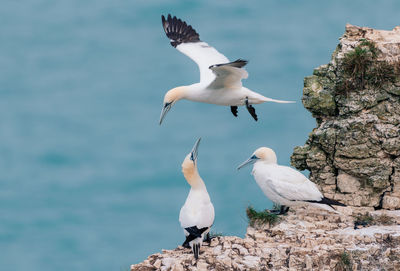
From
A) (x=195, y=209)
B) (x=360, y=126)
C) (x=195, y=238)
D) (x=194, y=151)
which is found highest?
(x=360, y=126)

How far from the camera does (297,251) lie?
1650 centimetres

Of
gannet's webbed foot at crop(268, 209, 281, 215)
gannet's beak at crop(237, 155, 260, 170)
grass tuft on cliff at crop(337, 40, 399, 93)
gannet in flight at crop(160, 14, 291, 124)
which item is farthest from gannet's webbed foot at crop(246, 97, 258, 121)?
gannet's webbed foot at crop(268, 209, 281, 215)

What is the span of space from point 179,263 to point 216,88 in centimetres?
367

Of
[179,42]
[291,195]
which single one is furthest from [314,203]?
[179,42]

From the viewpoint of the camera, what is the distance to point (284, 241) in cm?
1702

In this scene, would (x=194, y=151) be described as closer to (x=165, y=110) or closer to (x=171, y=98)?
(x=165, y=110)

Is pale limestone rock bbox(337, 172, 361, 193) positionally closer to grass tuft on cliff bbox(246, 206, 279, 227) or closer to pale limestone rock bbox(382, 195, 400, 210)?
pale limestone rock bbox(382, 195, 400, 210)

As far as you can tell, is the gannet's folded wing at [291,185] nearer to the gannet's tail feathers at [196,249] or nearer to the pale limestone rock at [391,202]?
the pale limestone rock at [391,202]

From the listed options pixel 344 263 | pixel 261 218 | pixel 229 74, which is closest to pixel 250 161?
pixel 261 218

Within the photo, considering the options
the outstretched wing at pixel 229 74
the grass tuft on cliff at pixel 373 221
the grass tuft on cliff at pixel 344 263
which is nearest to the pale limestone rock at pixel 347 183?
the grass tuft on cliff at pixel 373 221

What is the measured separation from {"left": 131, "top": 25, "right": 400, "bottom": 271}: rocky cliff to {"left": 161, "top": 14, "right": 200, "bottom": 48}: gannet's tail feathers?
3.63 meters

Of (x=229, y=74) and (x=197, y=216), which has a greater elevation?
(x=229, y=74)

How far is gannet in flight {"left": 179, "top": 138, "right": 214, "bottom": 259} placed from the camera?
16.1 metres

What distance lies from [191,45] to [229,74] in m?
3.31
